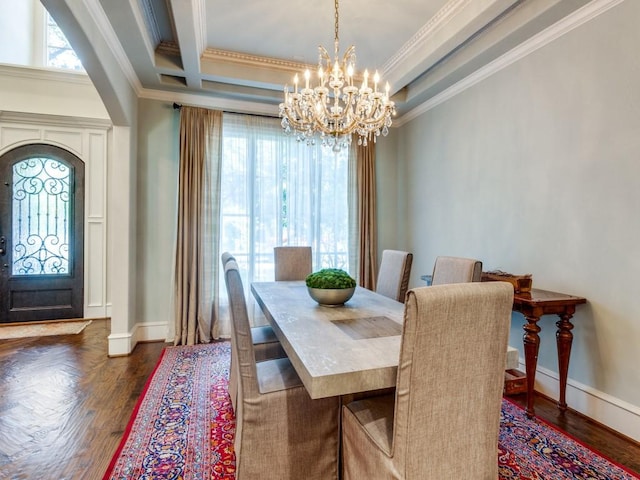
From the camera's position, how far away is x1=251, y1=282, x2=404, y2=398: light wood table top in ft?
3.85

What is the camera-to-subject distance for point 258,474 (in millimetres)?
1531

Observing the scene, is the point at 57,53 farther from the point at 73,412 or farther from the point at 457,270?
the point at 457,270

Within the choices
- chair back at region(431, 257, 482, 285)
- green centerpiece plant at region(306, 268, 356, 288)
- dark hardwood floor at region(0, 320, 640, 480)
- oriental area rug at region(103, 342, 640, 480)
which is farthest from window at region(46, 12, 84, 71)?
chair back at region(431, 257, 482, 285)

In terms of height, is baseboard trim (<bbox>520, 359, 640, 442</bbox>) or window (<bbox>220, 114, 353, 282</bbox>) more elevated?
window (<bbox>220, 114, 353, 282</bbox>)

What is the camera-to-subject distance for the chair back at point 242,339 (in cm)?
150

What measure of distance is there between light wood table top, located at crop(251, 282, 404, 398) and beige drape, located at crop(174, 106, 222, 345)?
1.57 m

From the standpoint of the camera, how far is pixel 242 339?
151 centimetres

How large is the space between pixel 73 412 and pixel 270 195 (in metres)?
2.67

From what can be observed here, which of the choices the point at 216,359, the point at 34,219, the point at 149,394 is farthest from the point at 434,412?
the point at 34,219

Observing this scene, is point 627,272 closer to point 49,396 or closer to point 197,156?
point 197,156

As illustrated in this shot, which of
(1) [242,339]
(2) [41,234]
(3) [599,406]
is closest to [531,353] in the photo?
(3) [599,406]

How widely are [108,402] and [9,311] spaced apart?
124 inches

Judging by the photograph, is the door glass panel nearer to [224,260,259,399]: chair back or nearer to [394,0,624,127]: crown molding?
[224,260,259,399]: chair back

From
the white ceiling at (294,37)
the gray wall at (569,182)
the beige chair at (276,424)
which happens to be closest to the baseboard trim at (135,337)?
the beige chair at (276,424)
